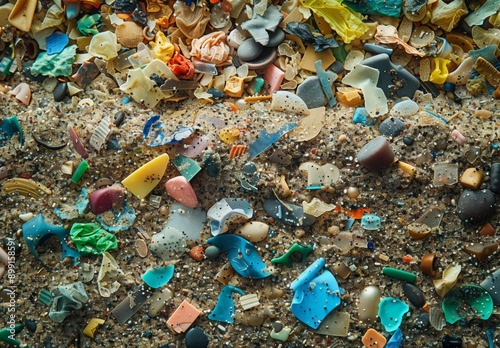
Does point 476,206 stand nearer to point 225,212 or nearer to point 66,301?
point 225,212

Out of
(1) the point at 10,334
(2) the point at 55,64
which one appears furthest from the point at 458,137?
(1) the point at 10,334

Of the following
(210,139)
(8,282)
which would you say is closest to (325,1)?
(210,139)

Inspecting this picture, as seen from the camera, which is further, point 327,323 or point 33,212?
point 33,212

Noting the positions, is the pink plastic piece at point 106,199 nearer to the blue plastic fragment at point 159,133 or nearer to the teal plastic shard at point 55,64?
the blue plastic fragment at point 159,133

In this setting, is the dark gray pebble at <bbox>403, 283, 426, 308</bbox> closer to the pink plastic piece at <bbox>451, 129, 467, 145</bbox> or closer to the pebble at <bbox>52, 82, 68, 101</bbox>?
the pink plastic piece at <bbox>451, 129, 467, 145</bbox>

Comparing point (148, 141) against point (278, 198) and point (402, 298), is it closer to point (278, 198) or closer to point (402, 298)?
point (278, 198)

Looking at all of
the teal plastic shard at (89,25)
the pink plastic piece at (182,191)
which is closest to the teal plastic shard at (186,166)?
the pink plastic piece at (182,191)
